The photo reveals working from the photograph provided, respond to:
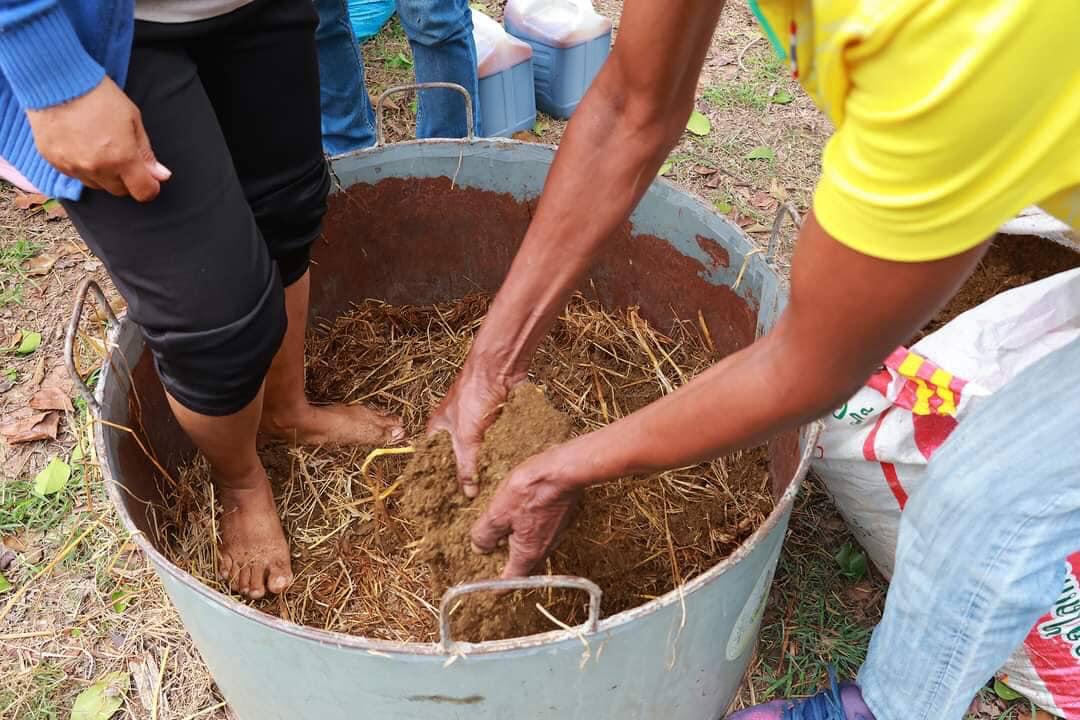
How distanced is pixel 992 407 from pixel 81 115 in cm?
110

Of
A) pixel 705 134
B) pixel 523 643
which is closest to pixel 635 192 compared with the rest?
pixel 523 643

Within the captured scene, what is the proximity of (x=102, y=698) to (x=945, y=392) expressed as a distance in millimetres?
1548

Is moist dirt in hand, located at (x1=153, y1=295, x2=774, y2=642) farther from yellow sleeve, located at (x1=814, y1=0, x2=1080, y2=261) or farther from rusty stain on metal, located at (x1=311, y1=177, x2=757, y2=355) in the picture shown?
yellow sleeve, located at (x1=814, y1=0, x2=1080, y2=261)

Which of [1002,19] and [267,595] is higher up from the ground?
[1002,19]

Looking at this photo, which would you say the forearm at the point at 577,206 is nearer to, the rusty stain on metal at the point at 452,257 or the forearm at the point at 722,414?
the forearm at the point at 722,414

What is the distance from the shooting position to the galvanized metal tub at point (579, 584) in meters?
1.02

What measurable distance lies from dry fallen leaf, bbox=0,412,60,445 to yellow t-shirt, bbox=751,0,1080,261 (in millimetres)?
1855

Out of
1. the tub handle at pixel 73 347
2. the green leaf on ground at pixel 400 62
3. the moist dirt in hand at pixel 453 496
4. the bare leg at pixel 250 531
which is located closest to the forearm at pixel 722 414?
the moist dirt in hand at pixel 453 496

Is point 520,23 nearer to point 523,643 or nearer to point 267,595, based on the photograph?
point 267,595

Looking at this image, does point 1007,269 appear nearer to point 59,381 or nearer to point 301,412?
point 301,412

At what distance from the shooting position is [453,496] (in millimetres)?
1286

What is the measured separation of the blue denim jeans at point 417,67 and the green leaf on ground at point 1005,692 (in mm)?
1709

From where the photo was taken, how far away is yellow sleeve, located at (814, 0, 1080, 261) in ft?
1.80

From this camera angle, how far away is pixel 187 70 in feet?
3.66
